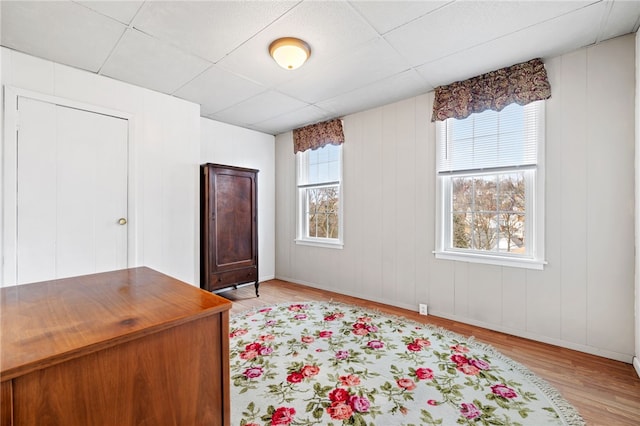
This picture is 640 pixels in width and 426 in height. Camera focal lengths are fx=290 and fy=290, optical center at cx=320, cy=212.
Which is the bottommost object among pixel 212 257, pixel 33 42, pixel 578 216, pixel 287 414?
pixel 287 414

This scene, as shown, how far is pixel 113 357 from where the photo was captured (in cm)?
79

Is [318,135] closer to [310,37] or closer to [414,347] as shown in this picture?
[310,37]

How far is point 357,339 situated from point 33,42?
11.4ft

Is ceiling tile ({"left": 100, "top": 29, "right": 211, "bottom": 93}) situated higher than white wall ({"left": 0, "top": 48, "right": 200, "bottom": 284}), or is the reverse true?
ceiling tile ({"left": 100, "top": 29, "right": 211, "bottom": 93})

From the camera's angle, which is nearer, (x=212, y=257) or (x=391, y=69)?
(x=391, y=69)

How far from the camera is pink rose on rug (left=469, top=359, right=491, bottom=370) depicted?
206cm

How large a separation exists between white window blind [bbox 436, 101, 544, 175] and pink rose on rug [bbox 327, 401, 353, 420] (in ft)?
7.61

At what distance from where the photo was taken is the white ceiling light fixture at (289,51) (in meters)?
2.15

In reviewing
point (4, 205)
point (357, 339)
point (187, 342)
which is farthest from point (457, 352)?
point (4, 205)

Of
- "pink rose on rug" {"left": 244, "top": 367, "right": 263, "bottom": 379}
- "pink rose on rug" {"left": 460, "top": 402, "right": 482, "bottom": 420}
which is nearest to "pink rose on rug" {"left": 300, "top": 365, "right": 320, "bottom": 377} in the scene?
"pink rose on rug" {"left": 244, "top": 367, "right": 263, "bottom": 379}

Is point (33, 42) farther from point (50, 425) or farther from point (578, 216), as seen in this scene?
point (578, 216)

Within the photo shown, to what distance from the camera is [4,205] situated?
2.24 metres

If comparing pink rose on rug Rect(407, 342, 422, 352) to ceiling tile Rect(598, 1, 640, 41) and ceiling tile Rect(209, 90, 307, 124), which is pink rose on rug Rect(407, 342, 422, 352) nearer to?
ceiling tile Rect(598, 1, 640, 41)

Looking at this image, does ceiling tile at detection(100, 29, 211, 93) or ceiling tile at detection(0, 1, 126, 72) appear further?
ceiling tile at detection(100, 29, 211, 93)
